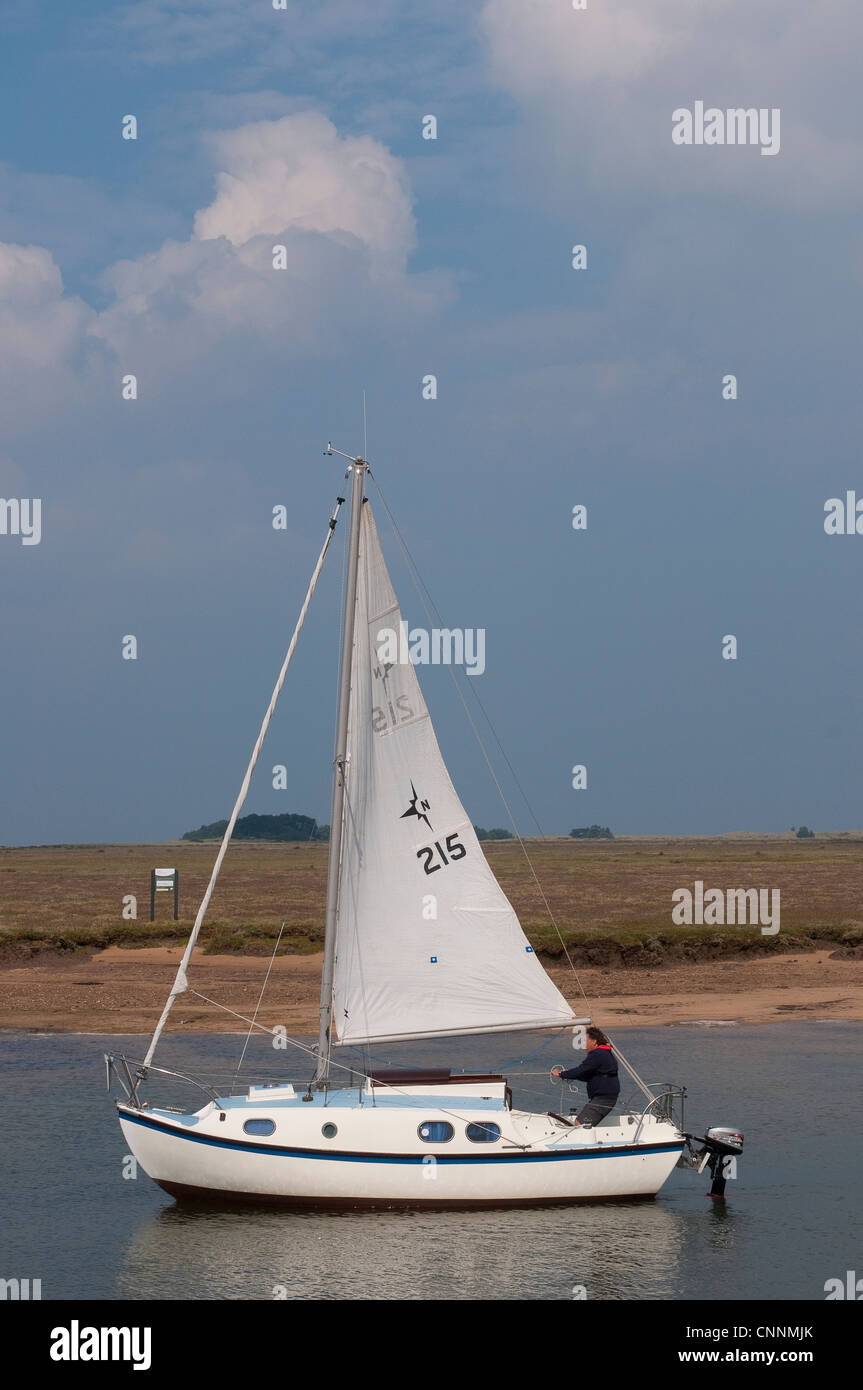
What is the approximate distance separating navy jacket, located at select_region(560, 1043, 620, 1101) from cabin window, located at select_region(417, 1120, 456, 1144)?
7.61 ft

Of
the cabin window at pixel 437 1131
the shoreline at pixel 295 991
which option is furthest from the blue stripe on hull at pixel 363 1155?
the shoreline at pixel 295 991

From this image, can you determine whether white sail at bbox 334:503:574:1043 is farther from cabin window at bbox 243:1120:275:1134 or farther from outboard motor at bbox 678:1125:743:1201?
outboard motor at bbox 678:1125:743:1201

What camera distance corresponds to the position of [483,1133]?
2402 centimetres

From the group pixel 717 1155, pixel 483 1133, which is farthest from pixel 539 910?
pixel 483 1133

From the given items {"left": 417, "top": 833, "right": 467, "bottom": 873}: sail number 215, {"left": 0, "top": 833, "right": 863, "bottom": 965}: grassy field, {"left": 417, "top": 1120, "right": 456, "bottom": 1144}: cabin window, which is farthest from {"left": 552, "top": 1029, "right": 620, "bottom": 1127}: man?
{"left": 0, "top": 833, "right": 863, "bottom": 965}: grassy field

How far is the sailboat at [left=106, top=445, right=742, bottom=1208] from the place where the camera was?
936 inches

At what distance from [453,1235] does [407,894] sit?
5.81m

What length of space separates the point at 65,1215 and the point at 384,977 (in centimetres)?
659

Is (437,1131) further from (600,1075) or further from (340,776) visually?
(340,776)

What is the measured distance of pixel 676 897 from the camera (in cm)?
7869

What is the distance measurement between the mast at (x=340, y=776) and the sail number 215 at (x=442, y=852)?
5.15ft

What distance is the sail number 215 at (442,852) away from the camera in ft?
83.7
